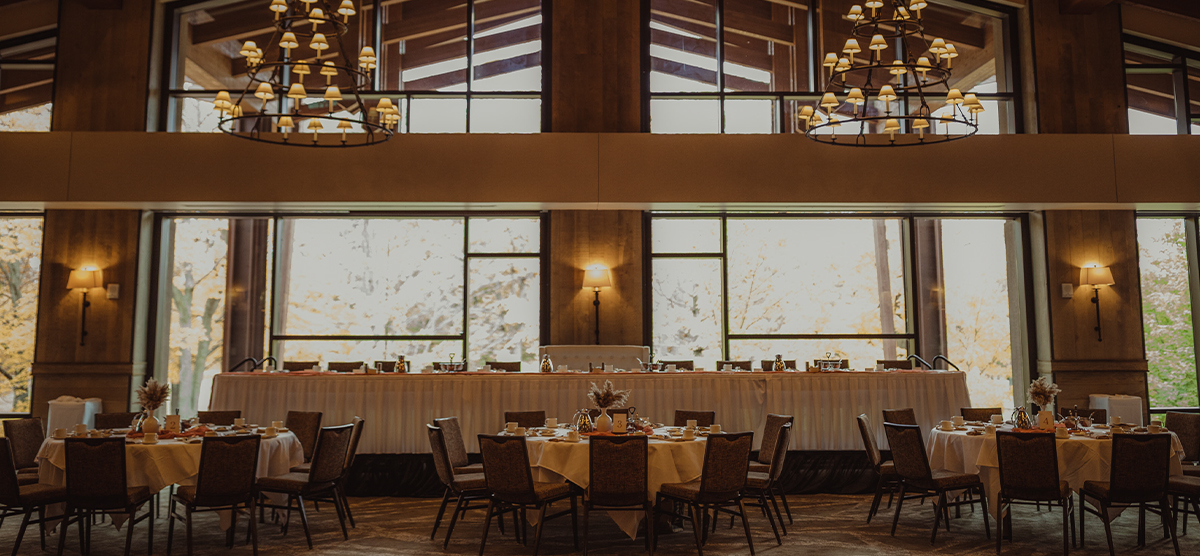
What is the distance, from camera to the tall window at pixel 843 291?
11.2m

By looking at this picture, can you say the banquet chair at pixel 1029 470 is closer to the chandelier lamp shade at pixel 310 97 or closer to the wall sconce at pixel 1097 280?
the chandelier lamp shade at pixel 310 97

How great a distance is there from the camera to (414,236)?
11273 mm

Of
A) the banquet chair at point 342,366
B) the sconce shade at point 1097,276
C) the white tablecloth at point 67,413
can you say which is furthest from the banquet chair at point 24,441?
the sconce shade at point 1097,276

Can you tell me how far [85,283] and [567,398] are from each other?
6.24 m

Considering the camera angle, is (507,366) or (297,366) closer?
(297,366)

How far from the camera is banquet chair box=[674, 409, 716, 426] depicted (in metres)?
7.30

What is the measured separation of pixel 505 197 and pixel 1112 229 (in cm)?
770

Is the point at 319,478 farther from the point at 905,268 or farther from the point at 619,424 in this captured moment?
the point at 905,268

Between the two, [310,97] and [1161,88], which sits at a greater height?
[1161,88]

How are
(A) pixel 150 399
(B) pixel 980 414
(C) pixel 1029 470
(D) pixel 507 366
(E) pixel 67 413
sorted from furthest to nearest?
(D) pixel 507 366, (E) pixel 67 413, (B) pixel 980 414, (A) pixel 150 399, (C) pixel 1029 470

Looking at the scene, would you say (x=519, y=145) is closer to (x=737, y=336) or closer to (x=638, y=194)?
(x=638, y=194)

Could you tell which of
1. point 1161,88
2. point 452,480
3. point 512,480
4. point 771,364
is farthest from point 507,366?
point 1161,88

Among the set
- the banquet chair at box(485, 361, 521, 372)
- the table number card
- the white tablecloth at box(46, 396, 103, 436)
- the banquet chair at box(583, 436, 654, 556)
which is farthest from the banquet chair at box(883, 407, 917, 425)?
the white tablecloth at box(46, 396, 103, 436)

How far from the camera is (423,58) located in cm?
1150
